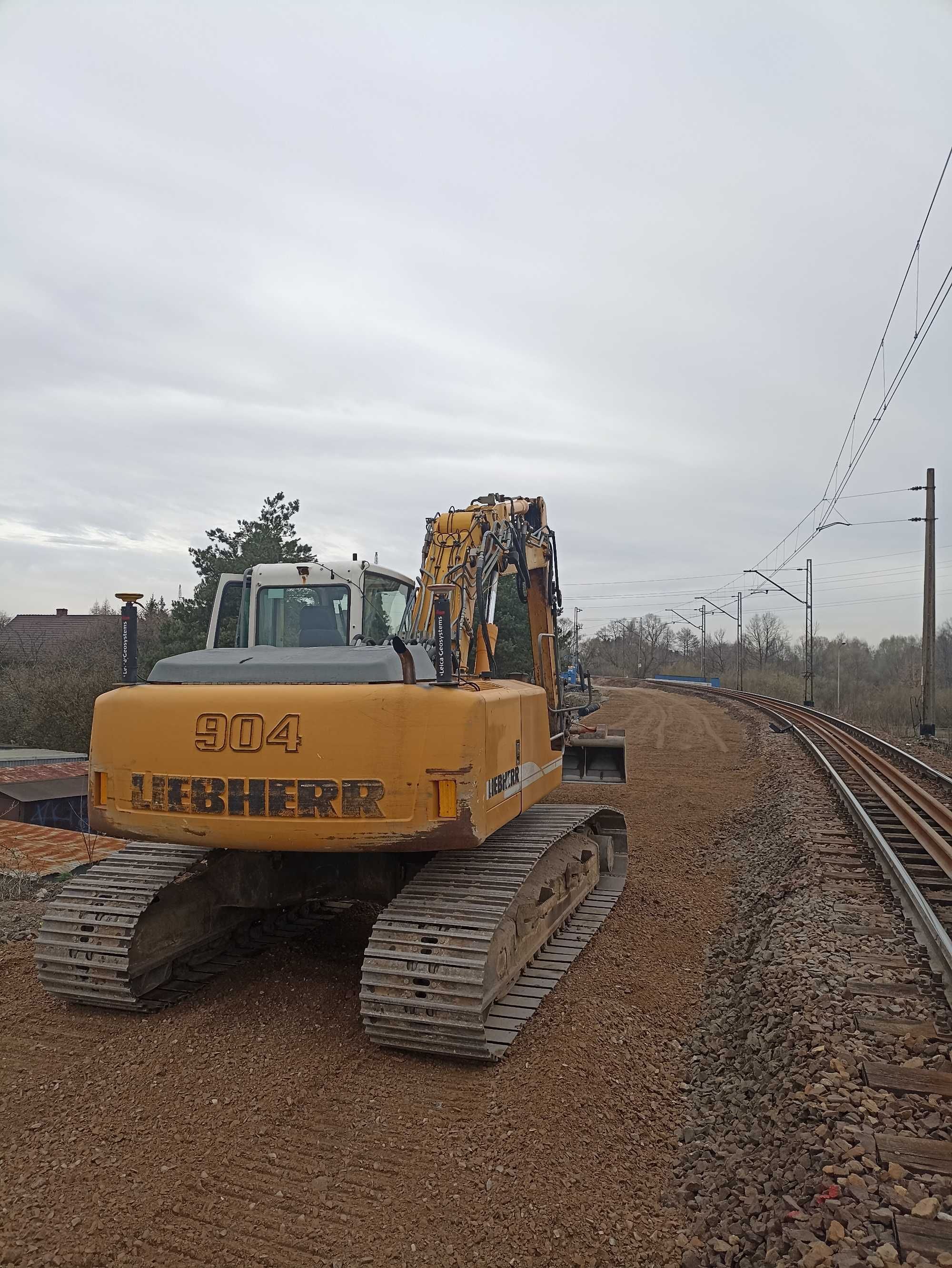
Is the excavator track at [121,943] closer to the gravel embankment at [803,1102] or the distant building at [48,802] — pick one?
the gravel embankment at [803,1102]

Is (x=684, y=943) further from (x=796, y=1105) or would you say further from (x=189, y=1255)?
(x=189, y=1255)

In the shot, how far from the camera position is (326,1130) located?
425 cm

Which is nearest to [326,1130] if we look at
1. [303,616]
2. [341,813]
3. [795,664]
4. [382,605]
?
[341,813]

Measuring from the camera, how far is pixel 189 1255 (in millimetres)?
3414

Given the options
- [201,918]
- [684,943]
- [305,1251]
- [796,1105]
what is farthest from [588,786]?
[305,1251]

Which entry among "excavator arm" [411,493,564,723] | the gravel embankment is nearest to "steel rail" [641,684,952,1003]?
the gravel embankment

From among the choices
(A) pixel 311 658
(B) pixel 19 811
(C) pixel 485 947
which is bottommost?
(B) pixel 19 811

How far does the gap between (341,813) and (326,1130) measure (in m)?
1.50

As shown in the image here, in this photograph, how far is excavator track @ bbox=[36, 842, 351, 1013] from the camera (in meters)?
5.39

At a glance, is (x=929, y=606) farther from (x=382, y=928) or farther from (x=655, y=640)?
(x=655, y=640)

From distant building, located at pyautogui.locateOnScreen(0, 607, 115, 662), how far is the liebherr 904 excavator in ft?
94.2

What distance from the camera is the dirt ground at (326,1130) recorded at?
11.5 feet

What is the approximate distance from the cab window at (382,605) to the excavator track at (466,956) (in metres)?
1.70

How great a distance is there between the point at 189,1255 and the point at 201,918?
112 inches
